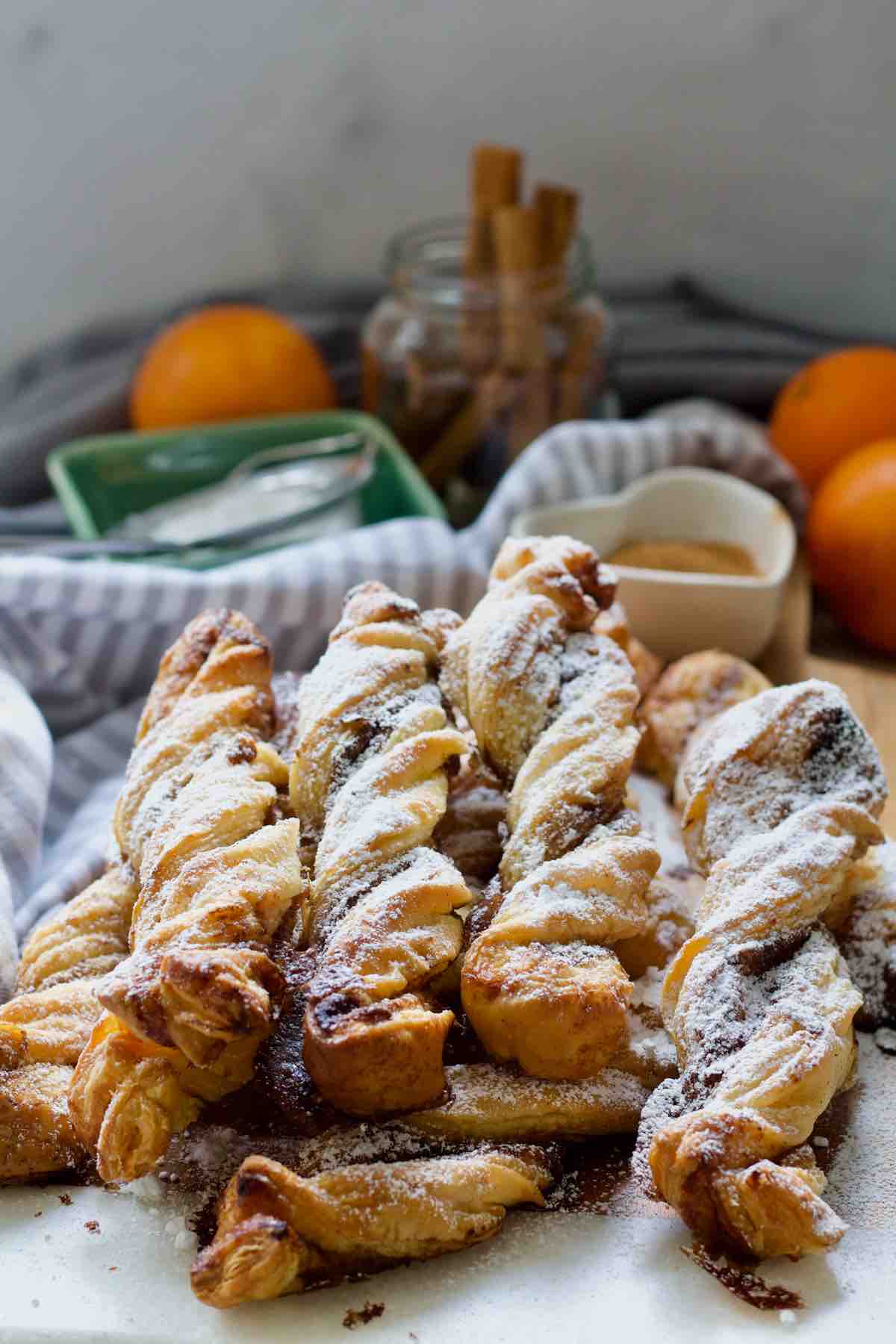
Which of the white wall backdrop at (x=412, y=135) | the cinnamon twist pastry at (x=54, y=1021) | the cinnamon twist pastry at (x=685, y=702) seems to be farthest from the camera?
the white wall backdrop at (x=412, y=135)

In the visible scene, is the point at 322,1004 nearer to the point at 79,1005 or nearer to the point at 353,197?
the point at 79,1005

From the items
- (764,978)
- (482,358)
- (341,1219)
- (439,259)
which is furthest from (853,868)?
(439,259)

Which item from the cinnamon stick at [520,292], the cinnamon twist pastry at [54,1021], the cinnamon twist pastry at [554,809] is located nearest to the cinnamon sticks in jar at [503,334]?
the cinnamon stick at [520,292]

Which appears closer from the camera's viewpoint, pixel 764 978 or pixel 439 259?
pixel 764 978

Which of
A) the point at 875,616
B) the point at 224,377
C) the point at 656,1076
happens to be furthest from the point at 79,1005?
the point at 224,377

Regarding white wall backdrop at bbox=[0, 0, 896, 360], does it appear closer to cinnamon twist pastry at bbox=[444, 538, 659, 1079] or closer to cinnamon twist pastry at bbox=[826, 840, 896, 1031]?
cinnamon twist pastry at bbox=[444, 538, 659, 1079]

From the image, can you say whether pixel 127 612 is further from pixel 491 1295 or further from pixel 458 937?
pixel 491 1295

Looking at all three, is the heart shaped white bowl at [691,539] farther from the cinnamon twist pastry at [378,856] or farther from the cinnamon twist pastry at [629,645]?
the cinnamon twist pastry at [378,856]
